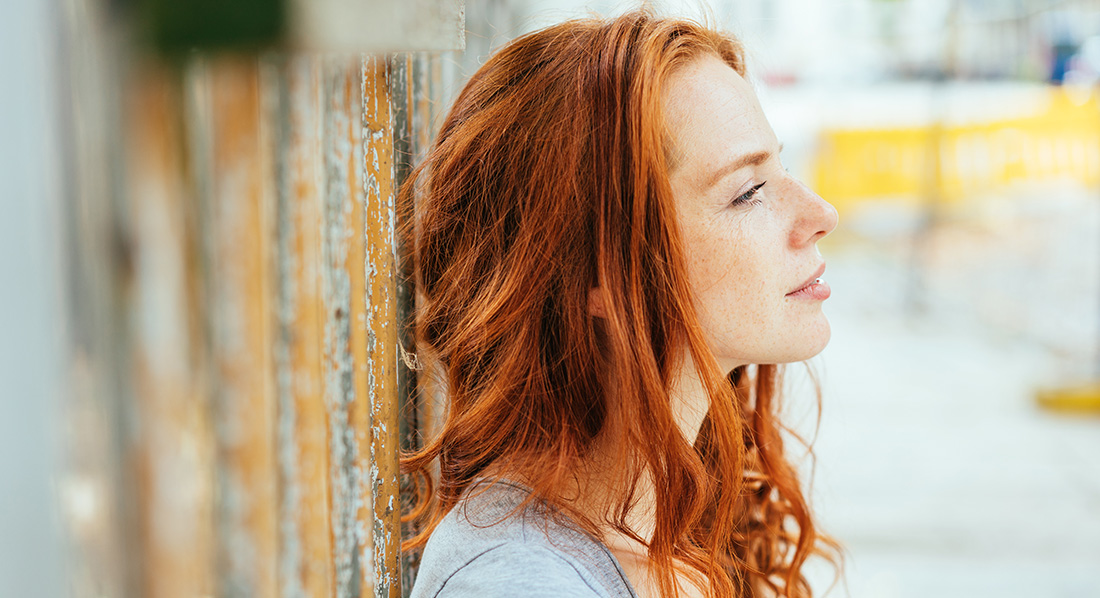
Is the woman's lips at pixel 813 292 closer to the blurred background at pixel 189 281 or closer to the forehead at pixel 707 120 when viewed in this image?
the forehead at pixel 707 120

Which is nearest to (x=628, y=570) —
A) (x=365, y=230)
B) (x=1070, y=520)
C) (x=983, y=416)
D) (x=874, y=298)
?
(x=365, y=230)

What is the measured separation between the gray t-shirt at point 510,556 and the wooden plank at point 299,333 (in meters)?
0.40

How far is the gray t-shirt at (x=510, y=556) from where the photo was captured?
983 millimetres

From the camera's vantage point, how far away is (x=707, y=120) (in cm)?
122

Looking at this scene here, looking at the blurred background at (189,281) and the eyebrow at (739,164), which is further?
the eyebrow at (739,164)

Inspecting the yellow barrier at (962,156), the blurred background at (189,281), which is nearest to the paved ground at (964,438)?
the yellow barrier at (962,156)

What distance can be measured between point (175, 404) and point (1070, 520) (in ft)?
13.3

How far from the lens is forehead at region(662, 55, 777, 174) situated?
3.96 ft

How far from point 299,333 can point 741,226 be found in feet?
2.56

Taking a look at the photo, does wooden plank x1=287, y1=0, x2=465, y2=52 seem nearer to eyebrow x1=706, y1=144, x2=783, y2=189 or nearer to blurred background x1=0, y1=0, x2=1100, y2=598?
blurred background x1=0, y1=0, x2=1100, y2=598

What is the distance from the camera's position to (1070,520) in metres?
3.67

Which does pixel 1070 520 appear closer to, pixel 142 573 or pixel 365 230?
pixel 365 230

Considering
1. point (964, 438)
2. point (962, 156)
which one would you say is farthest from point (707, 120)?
point (962, 156)

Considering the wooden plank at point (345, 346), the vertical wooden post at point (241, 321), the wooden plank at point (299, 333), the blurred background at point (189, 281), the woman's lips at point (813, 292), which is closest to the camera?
the blurred background at point (189, 281)
